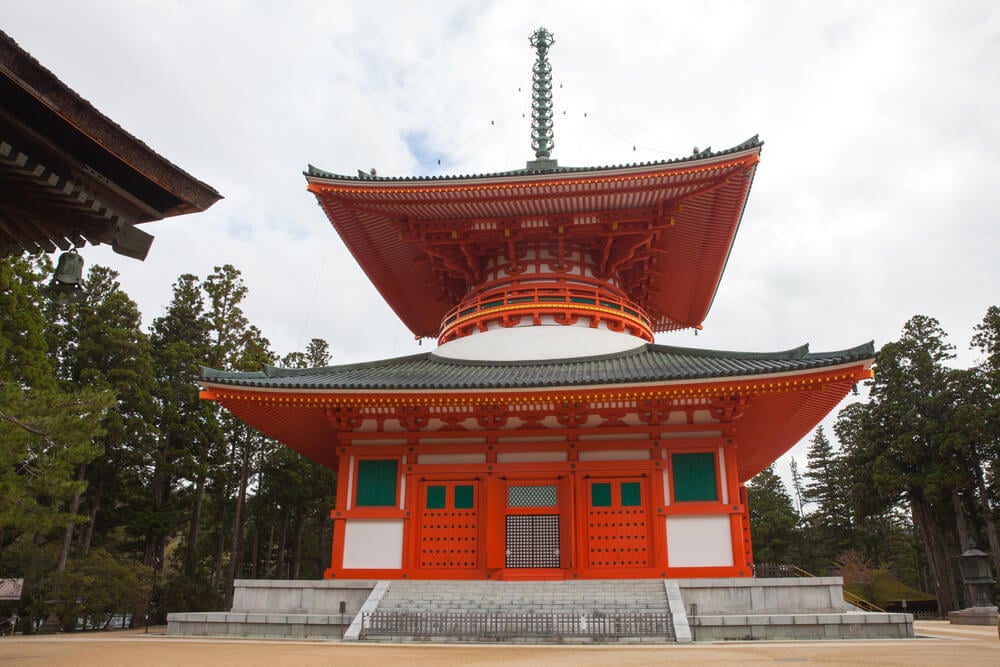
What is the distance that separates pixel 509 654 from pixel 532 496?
6.83 m

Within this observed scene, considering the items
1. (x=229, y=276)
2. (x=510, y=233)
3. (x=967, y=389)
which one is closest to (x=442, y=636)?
(x=510, y=233)

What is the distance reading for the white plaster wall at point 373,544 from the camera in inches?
661

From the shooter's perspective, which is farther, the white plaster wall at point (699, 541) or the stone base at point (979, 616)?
the stone base at point (979, 616)

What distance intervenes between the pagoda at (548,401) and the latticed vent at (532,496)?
0.17 ft

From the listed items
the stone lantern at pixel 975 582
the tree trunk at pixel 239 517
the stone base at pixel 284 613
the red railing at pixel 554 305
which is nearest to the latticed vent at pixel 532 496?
the stone base at pixel 284 613

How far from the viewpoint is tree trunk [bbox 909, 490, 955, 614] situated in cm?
3562

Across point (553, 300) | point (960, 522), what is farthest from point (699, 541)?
point (960, 522)

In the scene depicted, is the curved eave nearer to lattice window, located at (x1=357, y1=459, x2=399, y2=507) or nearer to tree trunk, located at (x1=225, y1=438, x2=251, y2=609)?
lattice window, located at (x1=357, y1=459, x2=399, y2=507)

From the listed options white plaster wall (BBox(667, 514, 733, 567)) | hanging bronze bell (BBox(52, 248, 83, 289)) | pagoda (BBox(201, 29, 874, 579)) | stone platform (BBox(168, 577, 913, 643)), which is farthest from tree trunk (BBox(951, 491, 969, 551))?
hanging bronze bell (BBox(52, 248, 83, 289))

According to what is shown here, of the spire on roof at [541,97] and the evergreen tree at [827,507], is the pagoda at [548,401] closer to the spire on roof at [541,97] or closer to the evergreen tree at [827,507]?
the spire on roof at [541,97]

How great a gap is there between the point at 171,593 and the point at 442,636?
81.5ft

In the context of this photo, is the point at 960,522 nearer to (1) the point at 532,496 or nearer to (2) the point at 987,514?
(2) the point at 987,514

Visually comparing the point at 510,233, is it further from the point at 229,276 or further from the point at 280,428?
the point at 229,276

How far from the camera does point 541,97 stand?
2936 cm
